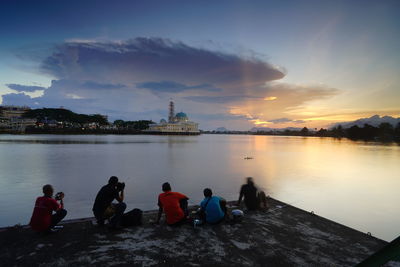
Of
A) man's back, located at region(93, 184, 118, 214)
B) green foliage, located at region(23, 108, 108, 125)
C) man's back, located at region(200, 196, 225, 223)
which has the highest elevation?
green foliage, located at region(23, 108, 108, 125)

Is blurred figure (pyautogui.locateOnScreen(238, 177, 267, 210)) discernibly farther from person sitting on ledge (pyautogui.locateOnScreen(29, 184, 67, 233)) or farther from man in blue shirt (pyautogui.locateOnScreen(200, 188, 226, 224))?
person sitting on ledge (pyautogui.locateOnScreen(29, 184, 67, 233))

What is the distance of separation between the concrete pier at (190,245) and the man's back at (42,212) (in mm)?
374

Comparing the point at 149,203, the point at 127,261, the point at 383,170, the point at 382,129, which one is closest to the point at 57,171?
the point at 149,203

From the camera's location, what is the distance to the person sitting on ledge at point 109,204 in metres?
6.98

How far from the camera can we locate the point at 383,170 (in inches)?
1186

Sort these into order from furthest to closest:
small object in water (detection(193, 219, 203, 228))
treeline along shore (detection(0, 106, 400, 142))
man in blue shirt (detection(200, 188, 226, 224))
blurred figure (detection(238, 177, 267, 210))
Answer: treeline along shore (detection(0, 106, 400, 142)) < blurred figure (detection(238, 177, 267, 210)) < man in blue shirt (detection(200, 188, 226, 224)) < small object in water (detection(193, 219, 203, 228))

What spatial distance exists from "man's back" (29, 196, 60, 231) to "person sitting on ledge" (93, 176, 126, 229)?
3.85ft

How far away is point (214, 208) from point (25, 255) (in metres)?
5.41

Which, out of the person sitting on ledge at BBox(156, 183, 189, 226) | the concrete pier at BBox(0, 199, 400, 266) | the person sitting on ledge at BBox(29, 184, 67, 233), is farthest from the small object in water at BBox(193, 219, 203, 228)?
the person sitting on ledge at BBox(29, 184, 67, 233)

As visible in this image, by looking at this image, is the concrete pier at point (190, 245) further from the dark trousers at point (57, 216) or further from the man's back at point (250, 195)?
the man's back at point (250, 195)

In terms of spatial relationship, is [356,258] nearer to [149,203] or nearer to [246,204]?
[246,204]

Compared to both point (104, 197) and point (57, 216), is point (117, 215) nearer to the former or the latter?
point (104, 197)

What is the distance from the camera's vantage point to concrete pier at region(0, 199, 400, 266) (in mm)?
5543

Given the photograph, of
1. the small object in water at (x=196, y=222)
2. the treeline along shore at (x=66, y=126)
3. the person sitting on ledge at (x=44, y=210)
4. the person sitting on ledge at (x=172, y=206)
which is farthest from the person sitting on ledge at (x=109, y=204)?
the treeline along shore at (x=66, y=126)
